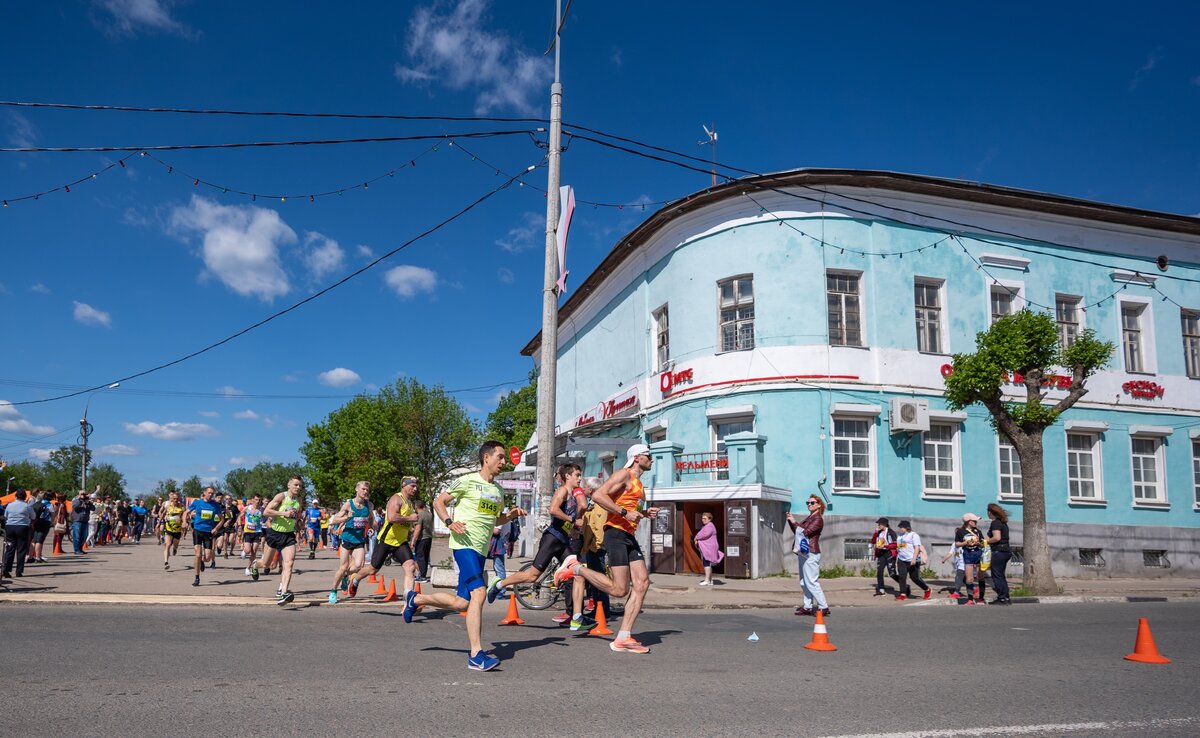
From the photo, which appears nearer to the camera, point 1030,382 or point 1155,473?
point 1030,382

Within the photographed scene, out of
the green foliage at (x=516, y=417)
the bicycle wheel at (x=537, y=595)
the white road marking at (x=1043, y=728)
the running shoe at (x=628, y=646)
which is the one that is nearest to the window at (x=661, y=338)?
the bicycle wheel at (x=537, y=595)

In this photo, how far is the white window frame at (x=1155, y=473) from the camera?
2317 cm

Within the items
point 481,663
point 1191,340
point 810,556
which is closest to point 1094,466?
point 1191,340

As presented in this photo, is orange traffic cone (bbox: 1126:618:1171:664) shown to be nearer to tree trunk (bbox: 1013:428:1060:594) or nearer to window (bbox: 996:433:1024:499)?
tree trunk (bbox: 1013:428:1060:594)

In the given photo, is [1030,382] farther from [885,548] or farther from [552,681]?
[552,681]

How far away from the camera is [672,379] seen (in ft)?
77.1

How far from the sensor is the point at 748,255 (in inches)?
869

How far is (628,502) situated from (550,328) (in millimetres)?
7175

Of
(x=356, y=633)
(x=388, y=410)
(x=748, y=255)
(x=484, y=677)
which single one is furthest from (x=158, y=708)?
(x=388, y=410)

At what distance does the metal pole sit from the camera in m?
14.1

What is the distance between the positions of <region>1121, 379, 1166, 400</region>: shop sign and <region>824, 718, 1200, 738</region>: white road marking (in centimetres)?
2139

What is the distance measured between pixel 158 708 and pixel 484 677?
7.46 ft

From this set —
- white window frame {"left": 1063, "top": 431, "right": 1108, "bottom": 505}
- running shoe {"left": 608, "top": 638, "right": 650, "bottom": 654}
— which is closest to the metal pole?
running shoe {"left": 608, "top": 638, "right": 650, "bottom": 654}

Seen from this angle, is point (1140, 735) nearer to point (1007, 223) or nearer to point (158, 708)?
point (158, 708)
